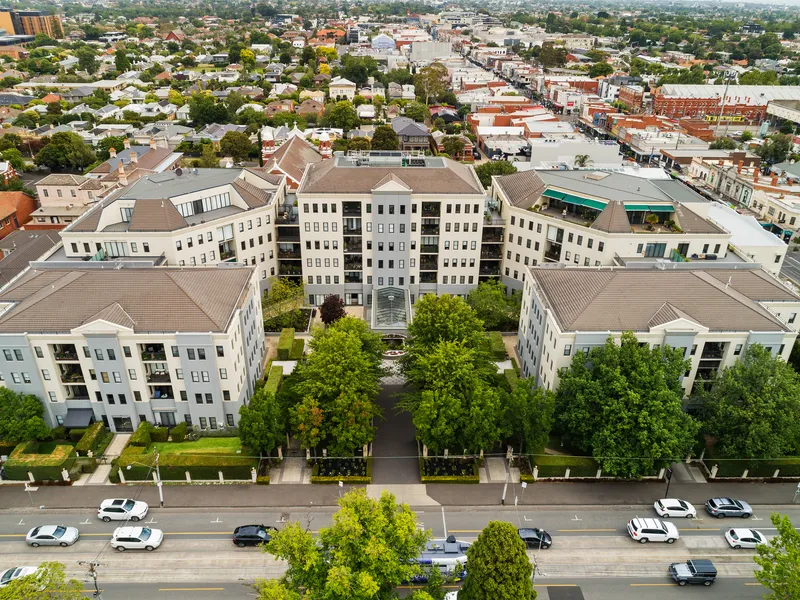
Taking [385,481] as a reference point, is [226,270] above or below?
above

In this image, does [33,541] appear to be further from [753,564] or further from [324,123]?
[324,123]

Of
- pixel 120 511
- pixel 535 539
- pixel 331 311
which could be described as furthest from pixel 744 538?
pixel 120 511

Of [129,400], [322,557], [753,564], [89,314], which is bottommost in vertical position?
[753,564]

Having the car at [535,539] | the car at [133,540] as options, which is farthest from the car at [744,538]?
the car at [133,540]

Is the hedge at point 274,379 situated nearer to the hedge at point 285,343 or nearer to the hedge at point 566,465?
the hedge at point 285,343

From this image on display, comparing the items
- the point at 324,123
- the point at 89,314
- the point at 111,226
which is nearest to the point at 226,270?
the point at 89,314

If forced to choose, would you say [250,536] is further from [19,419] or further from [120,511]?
[19,419]
